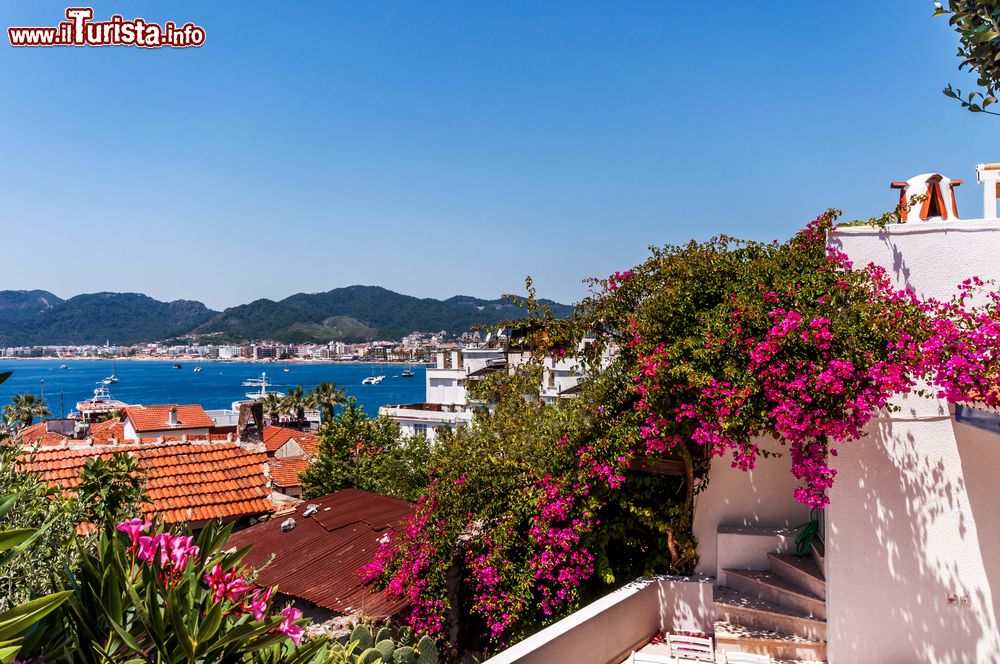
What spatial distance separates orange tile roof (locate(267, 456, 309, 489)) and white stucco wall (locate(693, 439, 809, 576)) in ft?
82.1

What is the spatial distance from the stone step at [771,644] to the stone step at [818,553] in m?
0.79

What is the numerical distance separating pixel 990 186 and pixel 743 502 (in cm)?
405

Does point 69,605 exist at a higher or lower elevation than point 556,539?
higher

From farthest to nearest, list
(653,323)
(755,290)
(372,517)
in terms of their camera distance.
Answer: (372,517)
(653,323)
(755,290)

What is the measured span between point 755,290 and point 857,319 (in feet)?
2.99

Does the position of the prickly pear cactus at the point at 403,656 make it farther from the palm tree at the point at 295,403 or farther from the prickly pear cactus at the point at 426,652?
the palm tree at the point at 295,403

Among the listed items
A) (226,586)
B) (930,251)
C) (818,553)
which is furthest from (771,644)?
(226,586)

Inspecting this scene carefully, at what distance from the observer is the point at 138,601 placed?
9.49ft

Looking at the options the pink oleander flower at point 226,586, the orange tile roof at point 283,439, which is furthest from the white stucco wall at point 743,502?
the orange tile roof at point 283,439

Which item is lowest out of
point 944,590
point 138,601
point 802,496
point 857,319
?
point 944,590

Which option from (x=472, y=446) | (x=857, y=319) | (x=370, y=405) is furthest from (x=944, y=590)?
(x=370, y=405)

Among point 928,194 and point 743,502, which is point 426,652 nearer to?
point 743,502

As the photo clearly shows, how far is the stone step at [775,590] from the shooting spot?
253 inches

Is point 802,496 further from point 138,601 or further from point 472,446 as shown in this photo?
point 138,601
